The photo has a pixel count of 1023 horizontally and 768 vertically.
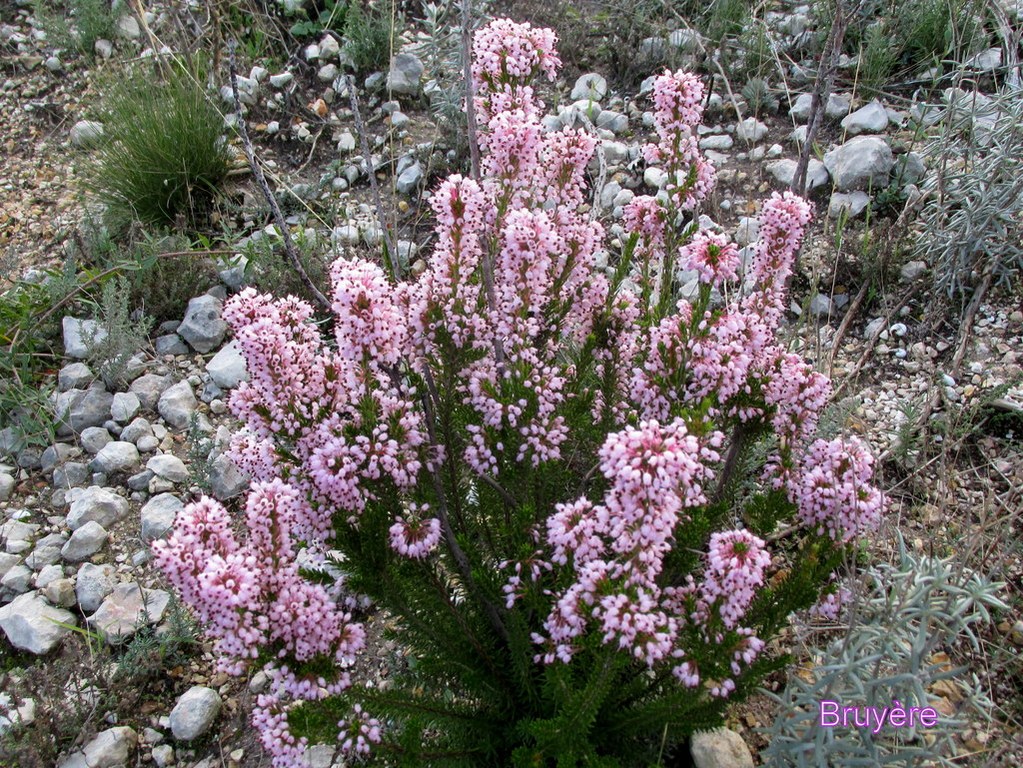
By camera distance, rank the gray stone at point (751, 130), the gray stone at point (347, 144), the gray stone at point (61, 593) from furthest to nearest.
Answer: the gray stone at point (347, 144) < the gray stone at point (751, 130) < the gray stone at point (61, 593)

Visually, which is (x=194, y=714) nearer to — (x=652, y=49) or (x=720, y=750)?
(x=720, y=750)

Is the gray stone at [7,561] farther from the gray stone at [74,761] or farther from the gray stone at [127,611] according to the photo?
the gray stone at [74,761]

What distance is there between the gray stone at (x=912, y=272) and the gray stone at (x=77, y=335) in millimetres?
5066

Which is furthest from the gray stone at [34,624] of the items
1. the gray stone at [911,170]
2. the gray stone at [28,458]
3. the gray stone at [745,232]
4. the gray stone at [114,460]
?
the gray stone at [911,170]

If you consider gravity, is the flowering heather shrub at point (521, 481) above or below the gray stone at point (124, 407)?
above

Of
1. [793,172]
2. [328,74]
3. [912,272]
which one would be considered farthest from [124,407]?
[912,272]

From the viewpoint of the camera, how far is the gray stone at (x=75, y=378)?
18.2 ft

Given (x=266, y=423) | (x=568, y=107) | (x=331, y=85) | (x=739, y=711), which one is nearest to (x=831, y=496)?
(x=739, y=711)

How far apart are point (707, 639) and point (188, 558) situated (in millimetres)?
1567

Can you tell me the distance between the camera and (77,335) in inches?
226

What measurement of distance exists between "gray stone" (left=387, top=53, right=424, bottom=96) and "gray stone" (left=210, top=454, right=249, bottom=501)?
4.00 m

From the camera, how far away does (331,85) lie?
7715 mm

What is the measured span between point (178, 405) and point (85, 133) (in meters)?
3.20

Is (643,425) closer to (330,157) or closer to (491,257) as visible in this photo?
(491,257)
